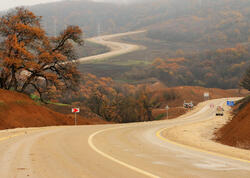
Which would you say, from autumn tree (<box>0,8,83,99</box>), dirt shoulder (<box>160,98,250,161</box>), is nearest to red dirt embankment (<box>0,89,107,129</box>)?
autumn tree (<box>0,8,83,99</box>)

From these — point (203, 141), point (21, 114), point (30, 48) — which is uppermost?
point (30, 48)

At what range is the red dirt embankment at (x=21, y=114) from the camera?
98.4ft

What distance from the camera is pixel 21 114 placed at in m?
32.4

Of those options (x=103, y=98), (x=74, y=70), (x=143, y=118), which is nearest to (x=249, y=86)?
(x=143, y=118)

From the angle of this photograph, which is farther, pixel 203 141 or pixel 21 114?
pixel 21 114

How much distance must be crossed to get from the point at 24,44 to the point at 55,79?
513cm

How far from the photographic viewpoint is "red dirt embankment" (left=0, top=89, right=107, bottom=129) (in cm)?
3000

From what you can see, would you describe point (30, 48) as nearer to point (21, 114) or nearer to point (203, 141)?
point (21, 114)

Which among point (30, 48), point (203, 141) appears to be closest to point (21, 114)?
point (30, 48)

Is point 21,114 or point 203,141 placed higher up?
point 203,141

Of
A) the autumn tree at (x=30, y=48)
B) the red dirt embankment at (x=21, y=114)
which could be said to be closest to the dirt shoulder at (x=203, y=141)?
the red dirt embankment at (x=21, y=114)

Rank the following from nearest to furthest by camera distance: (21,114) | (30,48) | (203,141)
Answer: (203,141)
(21,114)
(30,48)

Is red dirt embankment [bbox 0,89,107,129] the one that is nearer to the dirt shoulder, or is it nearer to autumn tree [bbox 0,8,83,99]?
autumn tree [bbox 0,8,83,99]

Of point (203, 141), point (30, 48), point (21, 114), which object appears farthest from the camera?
point (30, 48)
